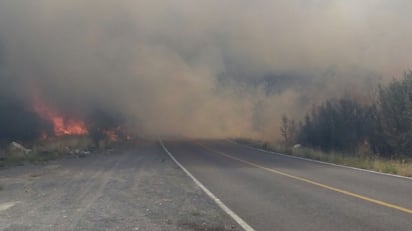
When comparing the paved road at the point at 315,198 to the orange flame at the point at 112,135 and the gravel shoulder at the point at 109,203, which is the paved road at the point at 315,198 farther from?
the orange flame at the point at 112,135

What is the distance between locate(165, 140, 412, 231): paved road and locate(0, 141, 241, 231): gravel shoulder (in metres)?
0.79

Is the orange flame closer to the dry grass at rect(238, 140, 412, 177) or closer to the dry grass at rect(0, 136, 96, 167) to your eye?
the dry grass at rect(0, 136, 96, 167)

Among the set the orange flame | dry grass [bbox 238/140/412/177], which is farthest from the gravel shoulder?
the orange flame

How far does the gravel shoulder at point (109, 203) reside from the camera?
336 inches

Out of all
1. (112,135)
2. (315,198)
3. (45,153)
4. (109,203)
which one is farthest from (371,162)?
→ (112,135)

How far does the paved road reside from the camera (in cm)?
796

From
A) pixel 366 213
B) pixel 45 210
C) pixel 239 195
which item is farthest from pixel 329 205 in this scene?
pixel 45 210

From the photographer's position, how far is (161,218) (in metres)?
9.01

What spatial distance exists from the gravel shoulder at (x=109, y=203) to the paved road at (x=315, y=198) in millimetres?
Result: 787

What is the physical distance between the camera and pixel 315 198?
10797 millimetres

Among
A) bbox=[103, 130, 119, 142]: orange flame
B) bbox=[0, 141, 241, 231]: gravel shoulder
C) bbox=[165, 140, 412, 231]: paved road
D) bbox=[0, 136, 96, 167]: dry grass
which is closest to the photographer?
bbox=[165, 140, 412, 231]: paved road

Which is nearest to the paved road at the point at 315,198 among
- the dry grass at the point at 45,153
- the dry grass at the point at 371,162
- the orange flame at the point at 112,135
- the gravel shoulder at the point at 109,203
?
the gravel shoulder at the point at 109,203

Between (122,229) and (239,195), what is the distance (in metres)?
4.44

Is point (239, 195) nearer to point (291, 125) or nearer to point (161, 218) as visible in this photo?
point (161, 218)
